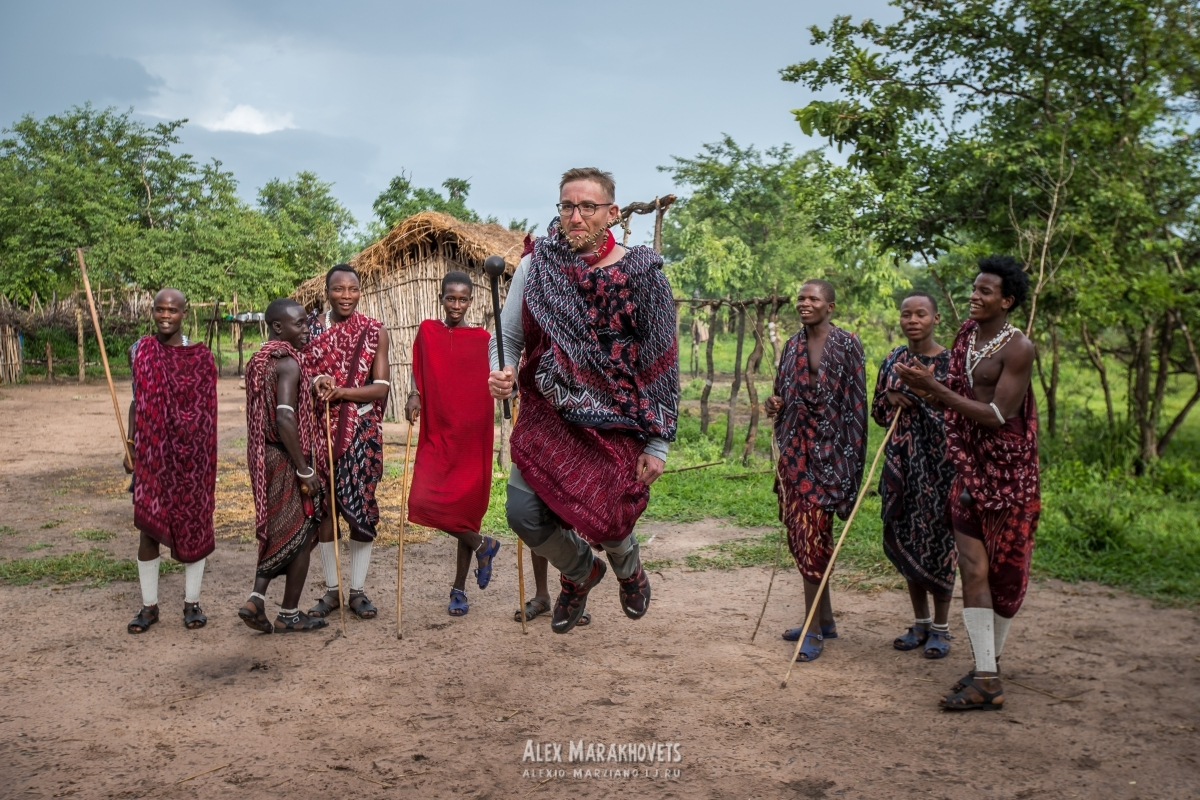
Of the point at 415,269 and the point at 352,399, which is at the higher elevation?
the point at 415,269

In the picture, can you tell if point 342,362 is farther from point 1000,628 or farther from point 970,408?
point 1000,628

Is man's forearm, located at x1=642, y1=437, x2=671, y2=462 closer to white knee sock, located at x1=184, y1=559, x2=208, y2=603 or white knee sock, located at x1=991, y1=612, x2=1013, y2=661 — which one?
white knee sock, located at x1=991, y1=612, x2=1013, y2=661

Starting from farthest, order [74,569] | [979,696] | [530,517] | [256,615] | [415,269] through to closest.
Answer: [415,269]
[74,569]
[256,615]
[979,696]
[530,517]

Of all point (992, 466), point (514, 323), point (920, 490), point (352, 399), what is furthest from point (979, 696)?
point (352, 399)

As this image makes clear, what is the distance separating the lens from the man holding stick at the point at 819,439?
16.4 ft

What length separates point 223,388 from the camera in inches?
966

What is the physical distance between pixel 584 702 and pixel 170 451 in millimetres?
2831

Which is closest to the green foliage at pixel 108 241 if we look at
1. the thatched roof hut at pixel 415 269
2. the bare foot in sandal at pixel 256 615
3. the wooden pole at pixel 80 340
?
the wooden pole at pixel 80 340

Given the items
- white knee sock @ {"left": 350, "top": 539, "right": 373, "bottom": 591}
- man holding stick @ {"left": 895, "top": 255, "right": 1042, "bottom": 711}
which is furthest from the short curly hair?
white knee sock @ {"left": 350, "top": 539, "right": 373, "bottom": 591}

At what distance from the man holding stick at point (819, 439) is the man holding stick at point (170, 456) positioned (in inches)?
131

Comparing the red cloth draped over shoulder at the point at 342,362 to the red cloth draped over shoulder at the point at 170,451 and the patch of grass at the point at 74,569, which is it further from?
the patch of grass at the point at 74,569

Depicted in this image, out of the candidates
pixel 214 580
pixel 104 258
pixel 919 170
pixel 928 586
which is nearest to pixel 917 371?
pixel 928 586

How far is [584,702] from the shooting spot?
426cm

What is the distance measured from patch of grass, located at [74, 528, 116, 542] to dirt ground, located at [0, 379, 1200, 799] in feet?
4.98
